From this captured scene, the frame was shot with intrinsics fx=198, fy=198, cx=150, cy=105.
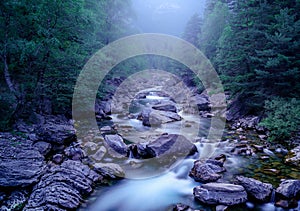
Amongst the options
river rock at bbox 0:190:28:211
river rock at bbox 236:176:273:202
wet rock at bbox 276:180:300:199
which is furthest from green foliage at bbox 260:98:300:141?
river rock at bbox 0:190:28:211

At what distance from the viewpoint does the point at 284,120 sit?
880cm

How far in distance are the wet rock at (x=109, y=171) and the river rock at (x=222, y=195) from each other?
7.86 ft

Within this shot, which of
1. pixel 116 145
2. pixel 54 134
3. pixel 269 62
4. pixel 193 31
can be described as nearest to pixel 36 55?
pixel 54 134

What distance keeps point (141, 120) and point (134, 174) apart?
261 inches

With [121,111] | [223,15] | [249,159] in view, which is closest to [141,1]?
[223,15]

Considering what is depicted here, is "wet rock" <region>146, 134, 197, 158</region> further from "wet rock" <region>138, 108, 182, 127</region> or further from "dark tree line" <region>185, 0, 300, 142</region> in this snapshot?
"wet rock" <region>138, 108, 182, 127</region>

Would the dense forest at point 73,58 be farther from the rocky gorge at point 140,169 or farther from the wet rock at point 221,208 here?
→ the wet rock at point 221,208

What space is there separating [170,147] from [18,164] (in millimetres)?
4721

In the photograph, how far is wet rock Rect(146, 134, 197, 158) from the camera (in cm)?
717

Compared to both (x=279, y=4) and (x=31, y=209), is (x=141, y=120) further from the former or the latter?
(x=279, y=4)

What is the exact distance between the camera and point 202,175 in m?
Result: 5.78

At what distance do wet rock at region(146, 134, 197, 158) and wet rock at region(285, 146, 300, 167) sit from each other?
319cm

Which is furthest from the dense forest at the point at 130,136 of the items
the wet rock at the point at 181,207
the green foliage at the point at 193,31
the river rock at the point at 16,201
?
the green foliage at the point at 193,31

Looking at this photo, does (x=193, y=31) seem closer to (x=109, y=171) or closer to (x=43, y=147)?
(x=43, y=147)
